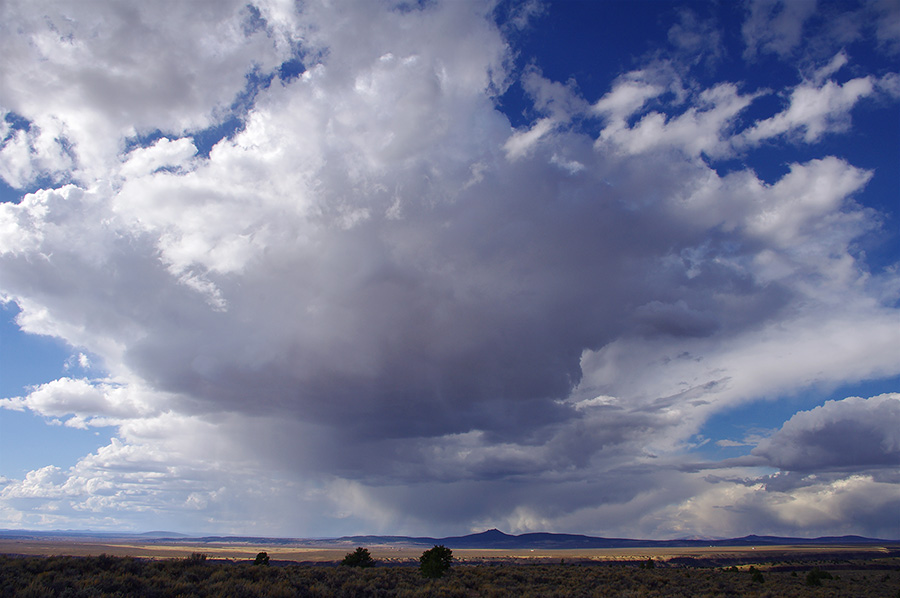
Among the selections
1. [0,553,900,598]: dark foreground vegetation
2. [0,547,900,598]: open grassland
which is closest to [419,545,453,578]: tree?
[0,553,900,598]: dark foreground vegetation

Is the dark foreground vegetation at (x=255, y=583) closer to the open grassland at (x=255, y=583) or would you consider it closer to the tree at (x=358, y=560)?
the open grassland at (x=255, y=583)

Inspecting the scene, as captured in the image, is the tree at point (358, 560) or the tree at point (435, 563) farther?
the tree at point (358, 560)

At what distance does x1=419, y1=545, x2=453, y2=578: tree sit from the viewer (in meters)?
42.0

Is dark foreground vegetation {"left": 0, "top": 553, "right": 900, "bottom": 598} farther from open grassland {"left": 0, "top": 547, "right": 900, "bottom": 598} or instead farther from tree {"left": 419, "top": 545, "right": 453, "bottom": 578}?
tree {"left": 419, "top": 545, "right": 453, "bottom": 578}

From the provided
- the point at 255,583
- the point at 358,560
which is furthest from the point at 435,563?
the point at 255,583

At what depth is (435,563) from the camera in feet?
139

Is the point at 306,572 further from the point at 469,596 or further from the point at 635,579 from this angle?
the point at 635,579

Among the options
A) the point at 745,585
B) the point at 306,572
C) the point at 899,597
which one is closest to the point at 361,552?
the point at 306,572

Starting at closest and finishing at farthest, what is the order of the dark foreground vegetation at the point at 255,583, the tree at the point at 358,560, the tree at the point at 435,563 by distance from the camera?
the dark foreground vegetation at the point at 255,583, the tree at the point at 435,563, the tree at the point at 358,560

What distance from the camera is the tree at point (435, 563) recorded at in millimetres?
42000

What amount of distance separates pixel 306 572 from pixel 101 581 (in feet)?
50.1

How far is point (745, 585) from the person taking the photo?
2060 inches

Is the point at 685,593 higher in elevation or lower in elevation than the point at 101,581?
lower

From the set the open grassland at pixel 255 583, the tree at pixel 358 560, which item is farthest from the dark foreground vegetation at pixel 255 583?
the tree at pixel 358 560
